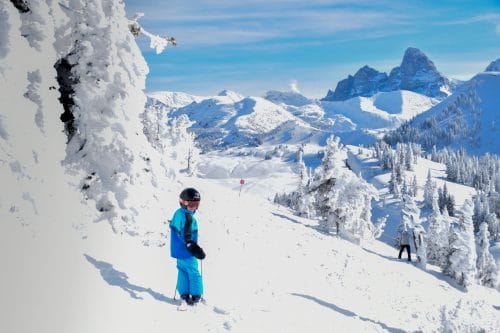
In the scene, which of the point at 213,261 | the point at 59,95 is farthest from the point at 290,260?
the point at 59,95

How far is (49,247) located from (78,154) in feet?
9.62

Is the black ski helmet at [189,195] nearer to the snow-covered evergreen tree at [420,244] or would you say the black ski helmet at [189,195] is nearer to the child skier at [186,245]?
the child skier at [186,245]

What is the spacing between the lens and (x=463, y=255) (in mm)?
38750

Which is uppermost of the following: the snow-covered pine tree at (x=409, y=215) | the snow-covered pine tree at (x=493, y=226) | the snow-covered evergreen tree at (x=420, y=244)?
the snow-covered pine tree at (x=409, y=215)

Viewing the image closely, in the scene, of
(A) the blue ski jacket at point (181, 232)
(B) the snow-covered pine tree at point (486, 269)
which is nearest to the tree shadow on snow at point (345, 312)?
(A) the blue ski jacket at point (181, 232)

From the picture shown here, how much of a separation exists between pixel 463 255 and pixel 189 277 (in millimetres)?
36854

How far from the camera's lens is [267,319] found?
1063cm

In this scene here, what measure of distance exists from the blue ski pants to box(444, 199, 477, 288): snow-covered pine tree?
108 ft

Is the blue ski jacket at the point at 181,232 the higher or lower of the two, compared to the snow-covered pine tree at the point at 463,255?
higher

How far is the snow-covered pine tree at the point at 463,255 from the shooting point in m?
36.8

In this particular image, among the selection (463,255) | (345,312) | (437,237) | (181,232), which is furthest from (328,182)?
(181,232)

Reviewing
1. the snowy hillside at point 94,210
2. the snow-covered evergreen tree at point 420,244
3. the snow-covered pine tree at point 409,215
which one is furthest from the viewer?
the snow-covered pine tree at point 409,215

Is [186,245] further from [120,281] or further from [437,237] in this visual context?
[437,237]

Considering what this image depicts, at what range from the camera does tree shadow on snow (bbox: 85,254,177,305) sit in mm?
8781
